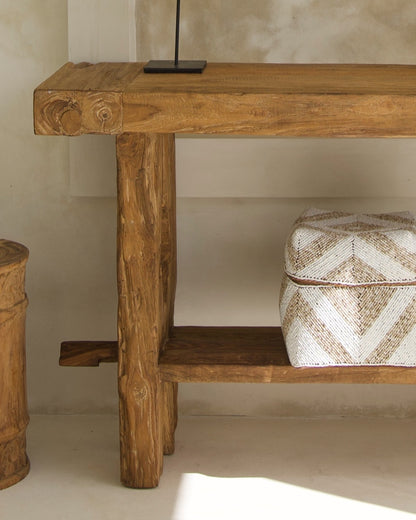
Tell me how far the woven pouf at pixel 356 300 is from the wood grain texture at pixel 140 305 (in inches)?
13.2

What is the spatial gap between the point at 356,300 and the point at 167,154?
63 cm

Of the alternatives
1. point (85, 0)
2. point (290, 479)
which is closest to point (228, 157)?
point (85, 0)

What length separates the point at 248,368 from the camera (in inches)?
77.7

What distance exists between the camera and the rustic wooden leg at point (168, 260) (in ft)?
7.07

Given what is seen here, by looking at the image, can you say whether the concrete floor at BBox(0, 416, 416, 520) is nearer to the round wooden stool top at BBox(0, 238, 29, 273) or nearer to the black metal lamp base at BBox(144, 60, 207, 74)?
the round wooden stool top at BBox(0, 238, 29, 273)

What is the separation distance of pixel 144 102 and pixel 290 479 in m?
1.03

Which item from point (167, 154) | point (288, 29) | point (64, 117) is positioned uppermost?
point (288, 29)

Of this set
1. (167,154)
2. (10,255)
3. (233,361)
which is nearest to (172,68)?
(167,154)

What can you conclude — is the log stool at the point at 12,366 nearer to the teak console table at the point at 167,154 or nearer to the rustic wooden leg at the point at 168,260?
the teak console table at the point at 167,154

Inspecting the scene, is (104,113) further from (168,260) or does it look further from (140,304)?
(168,260)

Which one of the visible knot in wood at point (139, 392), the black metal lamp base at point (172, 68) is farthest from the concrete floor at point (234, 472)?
the black metal lamp base at point (172, 68)

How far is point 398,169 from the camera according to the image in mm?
2359

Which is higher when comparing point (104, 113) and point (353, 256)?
point (104, 113)

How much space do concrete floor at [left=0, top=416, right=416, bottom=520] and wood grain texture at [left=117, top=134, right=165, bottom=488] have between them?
0.11 meters
